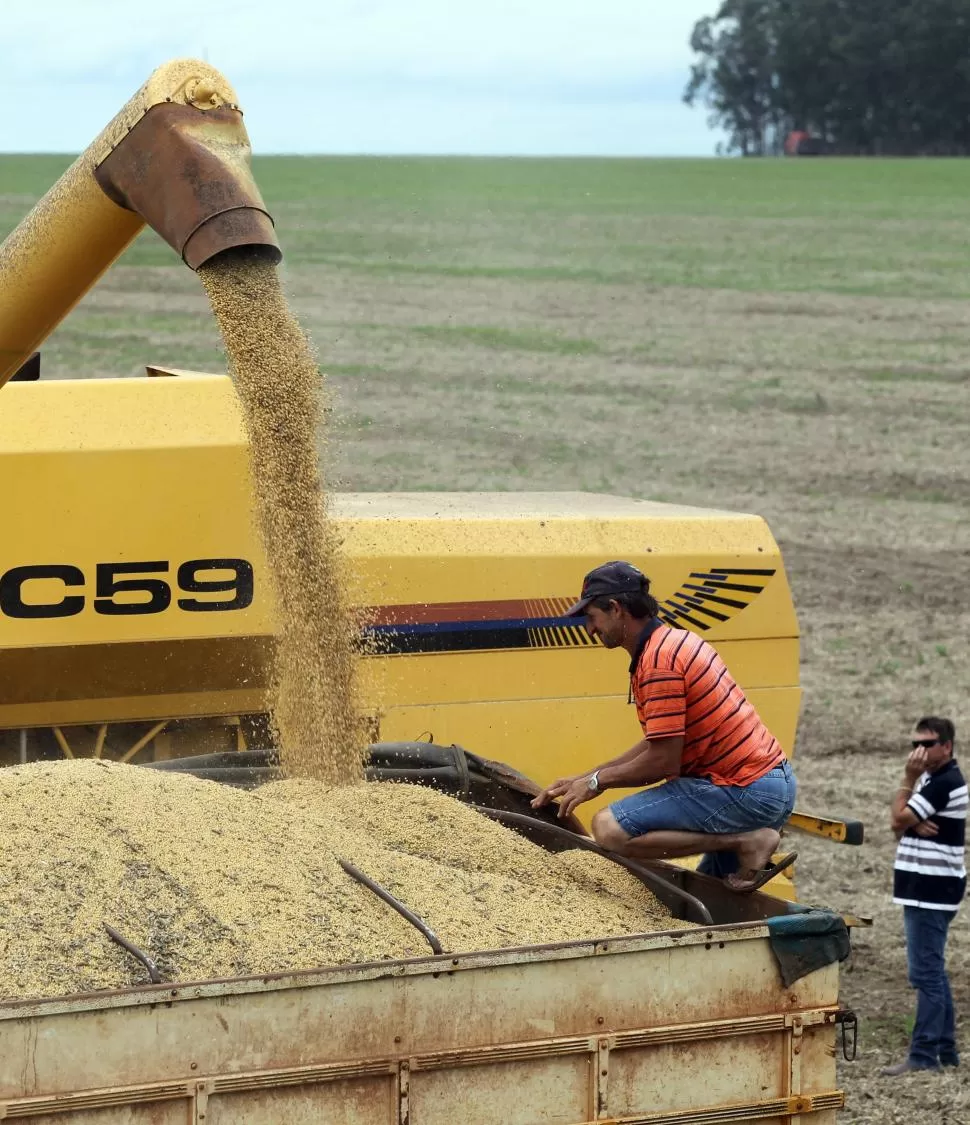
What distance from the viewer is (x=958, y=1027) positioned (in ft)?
24.7

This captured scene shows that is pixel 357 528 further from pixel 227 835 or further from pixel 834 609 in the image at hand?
pixel 834 609

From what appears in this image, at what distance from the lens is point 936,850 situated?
7438 millimetres

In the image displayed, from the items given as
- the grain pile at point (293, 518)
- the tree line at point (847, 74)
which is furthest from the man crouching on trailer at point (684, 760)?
the tree line at point (847, 74)

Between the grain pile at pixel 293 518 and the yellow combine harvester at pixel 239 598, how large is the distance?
0.30 m

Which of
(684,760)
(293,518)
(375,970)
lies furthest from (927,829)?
(375,970)

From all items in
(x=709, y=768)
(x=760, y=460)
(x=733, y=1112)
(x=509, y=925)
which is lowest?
(x=733, y=1112)

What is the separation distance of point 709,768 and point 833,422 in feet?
57.5

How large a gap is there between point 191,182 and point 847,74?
2804 inches

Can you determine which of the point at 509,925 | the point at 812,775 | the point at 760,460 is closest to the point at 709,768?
the point at 509,925

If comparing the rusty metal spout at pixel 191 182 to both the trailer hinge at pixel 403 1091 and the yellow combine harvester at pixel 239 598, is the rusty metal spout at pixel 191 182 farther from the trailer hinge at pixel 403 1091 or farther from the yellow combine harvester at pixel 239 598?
the trailer hinge at pixel 403 1091

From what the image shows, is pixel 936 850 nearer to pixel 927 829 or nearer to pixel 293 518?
pixel 927 829

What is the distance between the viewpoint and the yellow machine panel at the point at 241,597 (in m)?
6.60

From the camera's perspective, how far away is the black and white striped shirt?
24.4 feet

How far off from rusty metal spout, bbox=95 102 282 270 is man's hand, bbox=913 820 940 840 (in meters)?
3.80
